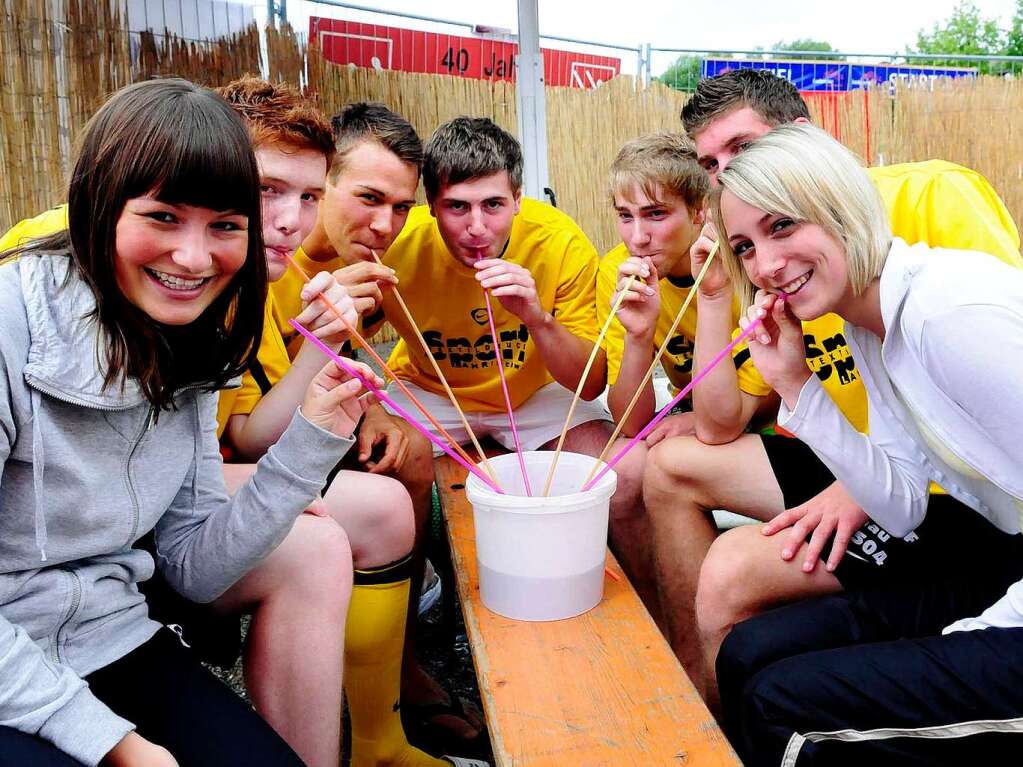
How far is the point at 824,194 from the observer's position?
1.30 metres

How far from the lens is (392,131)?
204cm

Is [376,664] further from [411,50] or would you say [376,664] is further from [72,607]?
[411,50]

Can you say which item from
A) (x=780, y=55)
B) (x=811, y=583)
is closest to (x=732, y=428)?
(x=811, y=583)

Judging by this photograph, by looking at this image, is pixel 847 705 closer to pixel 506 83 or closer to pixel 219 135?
pixel 219 135

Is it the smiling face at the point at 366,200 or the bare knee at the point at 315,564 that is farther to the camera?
the smiling face at the point at 366,200

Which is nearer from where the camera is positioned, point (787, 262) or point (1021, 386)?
point (1021, 386)

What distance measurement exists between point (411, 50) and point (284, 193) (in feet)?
11.0

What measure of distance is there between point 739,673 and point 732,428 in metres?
0.58

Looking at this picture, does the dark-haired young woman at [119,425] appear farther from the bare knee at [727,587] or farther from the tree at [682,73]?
the tree at [682,73]

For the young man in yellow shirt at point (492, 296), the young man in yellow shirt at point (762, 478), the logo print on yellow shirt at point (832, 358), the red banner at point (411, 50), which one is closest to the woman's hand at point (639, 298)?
the young man in yellow shirt at point (762, 478)

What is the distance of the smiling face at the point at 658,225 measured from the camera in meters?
2.10

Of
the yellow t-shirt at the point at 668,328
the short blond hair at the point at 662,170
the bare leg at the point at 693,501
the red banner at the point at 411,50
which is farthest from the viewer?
the red banner at the point at 411,50

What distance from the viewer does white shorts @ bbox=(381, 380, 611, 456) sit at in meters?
2.34

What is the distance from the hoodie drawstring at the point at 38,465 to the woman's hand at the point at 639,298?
3.53 feet
